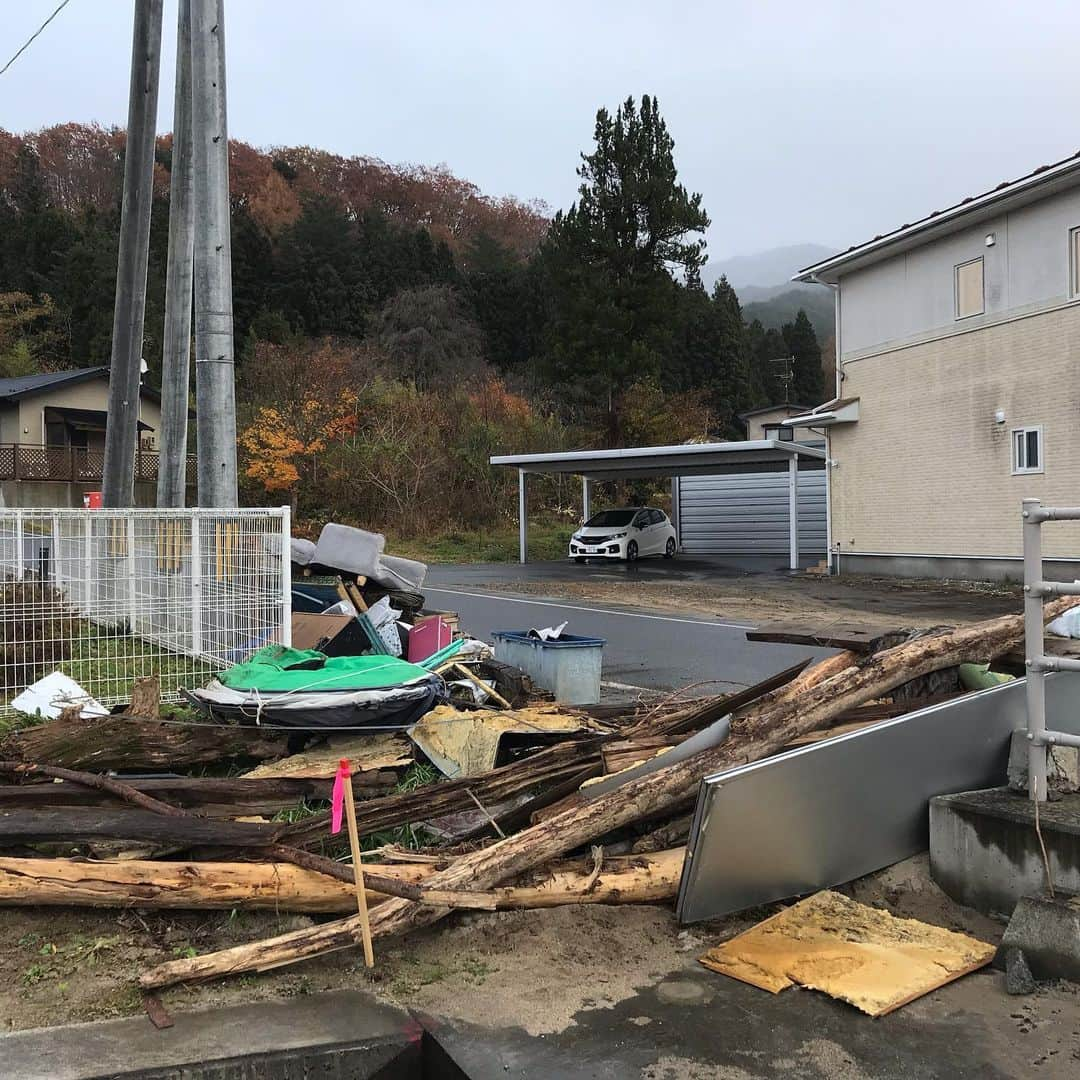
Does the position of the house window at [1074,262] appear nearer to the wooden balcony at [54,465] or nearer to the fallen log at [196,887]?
the fallen log at [196,887]

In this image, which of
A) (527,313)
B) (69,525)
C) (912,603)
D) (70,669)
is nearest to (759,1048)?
(70,669)

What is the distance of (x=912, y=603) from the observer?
15.3 meters

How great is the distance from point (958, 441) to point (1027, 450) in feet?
4.64

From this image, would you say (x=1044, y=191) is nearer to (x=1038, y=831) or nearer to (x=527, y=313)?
(x=1038, y=831)

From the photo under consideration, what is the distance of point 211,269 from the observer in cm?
746

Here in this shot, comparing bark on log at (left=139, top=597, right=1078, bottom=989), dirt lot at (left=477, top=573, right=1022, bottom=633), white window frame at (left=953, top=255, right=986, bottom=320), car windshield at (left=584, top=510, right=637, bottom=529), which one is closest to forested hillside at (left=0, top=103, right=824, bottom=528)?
car windshield at (left=584, top=510, right=637, bottom=529)

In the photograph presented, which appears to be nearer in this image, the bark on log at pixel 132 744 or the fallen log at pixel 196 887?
the fallen log at pixel 196 887

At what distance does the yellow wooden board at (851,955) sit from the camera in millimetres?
3217

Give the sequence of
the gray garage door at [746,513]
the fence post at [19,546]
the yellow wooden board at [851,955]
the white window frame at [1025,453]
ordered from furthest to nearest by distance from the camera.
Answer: the gray garage door at [746,513] < the white window frame at [1025,453] < the fence post at [19,546] < the yellow wooden board at [851,955]

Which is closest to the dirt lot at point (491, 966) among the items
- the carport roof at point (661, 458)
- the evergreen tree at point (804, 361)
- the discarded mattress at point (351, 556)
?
the discarded mattress at point (351, 556)

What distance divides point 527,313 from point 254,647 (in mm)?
44001

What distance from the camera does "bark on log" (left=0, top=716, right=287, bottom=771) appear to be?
4.84 metres

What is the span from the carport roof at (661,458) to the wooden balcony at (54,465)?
12984 mm

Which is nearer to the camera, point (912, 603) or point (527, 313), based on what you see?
point (912, 603)
